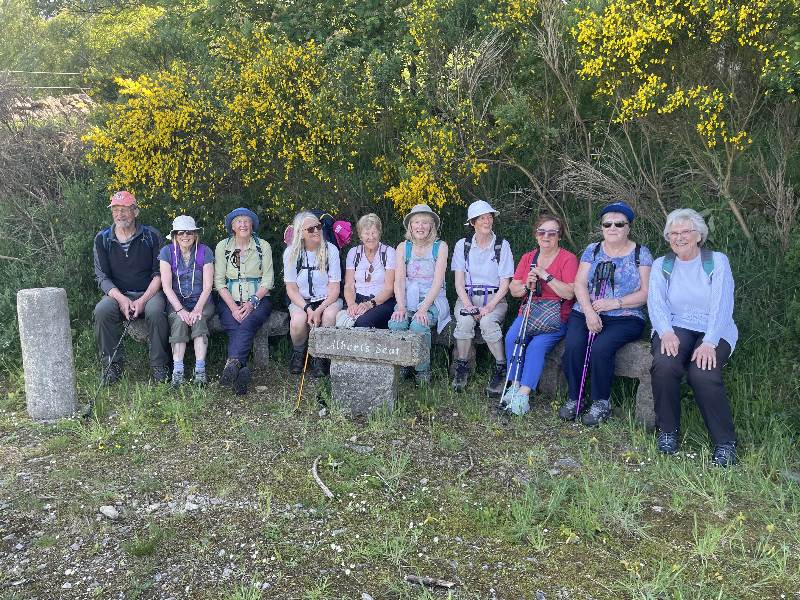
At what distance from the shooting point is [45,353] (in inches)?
202

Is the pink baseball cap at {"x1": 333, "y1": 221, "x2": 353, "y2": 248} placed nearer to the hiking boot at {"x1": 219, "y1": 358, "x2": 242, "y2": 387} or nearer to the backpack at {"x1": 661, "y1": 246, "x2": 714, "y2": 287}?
the hiking boot at {"x1": 219, "y1": 358, "x2": 242, "y2": 387}

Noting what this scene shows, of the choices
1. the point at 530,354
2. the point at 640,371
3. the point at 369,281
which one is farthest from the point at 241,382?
the point at 640,371

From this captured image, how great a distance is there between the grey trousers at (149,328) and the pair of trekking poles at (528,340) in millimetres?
2927

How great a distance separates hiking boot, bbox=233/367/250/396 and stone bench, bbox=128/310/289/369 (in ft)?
1.99

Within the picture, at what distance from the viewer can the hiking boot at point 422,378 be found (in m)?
5.61

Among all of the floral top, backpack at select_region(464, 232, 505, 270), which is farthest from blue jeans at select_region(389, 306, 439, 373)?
the floral top

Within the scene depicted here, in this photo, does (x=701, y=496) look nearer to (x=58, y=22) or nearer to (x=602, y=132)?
(x=602, y=132)

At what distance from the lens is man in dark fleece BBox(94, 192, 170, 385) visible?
5793 mm

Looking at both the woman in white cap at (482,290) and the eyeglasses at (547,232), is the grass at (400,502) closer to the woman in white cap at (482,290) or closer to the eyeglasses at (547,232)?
the woman in white cap at (482,290)

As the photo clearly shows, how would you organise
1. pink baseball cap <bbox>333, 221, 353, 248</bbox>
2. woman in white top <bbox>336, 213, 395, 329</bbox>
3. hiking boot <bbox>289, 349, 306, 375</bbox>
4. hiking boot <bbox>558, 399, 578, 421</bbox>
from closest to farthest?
hiking boot <bbox>558, 399, 578, 421</bbox> → woman in white top <bbox>336, 213, 395, 329</bbox> → hiking boot <bbox>289, 349, 306, 375</bbox> → pink baseball cap <bbox>333, 221, 353, 248</bbox>

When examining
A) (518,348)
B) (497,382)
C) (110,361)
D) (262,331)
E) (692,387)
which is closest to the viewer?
(692,387)

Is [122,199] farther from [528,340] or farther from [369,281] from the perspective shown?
[528,340]

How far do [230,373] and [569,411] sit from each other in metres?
2.78

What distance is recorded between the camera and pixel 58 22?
14297mm
